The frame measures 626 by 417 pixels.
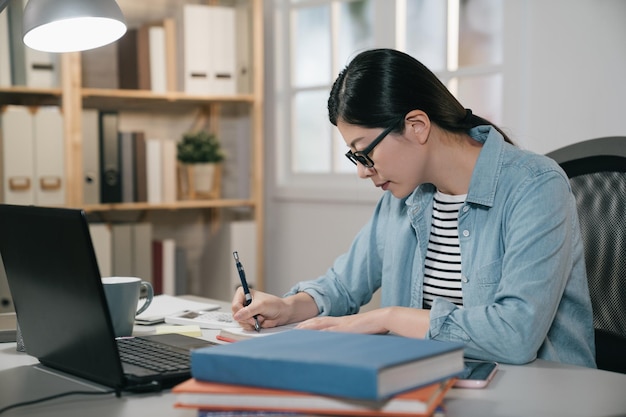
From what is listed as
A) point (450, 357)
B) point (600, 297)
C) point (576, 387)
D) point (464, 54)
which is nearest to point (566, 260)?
point (600, 297)

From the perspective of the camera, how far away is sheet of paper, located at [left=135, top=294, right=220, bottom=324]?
5.41 ft

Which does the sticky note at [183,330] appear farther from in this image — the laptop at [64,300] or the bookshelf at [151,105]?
the bookshelf at [151,105]

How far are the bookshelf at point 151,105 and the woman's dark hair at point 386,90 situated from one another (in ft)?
5.91

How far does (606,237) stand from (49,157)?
2202mm

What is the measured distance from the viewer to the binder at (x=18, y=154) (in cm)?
300

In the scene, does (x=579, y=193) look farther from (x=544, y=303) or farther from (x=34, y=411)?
(x=34, y=411)

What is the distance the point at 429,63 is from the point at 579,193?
1472 mm

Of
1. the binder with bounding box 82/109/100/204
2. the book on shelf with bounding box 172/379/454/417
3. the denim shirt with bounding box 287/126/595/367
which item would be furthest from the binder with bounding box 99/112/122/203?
the book on shelf with bounding box 172/379/454/417

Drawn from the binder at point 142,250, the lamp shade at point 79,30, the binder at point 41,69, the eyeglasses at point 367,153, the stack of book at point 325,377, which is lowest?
the binder at point 142,250

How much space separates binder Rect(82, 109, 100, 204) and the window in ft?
2.76

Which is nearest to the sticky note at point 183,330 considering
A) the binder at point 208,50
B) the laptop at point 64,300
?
the laptop at point 64,300

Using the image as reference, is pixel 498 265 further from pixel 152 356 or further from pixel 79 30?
pixel 79 30

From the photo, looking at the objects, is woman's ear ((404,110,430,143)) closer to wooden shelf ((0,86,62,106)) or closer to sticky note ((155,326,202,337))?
sticky note ((155,326,202,337))

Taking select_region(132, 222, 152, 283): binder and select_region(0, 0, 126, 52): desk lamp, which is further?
select_region(132, 222, 152, 283): binder
